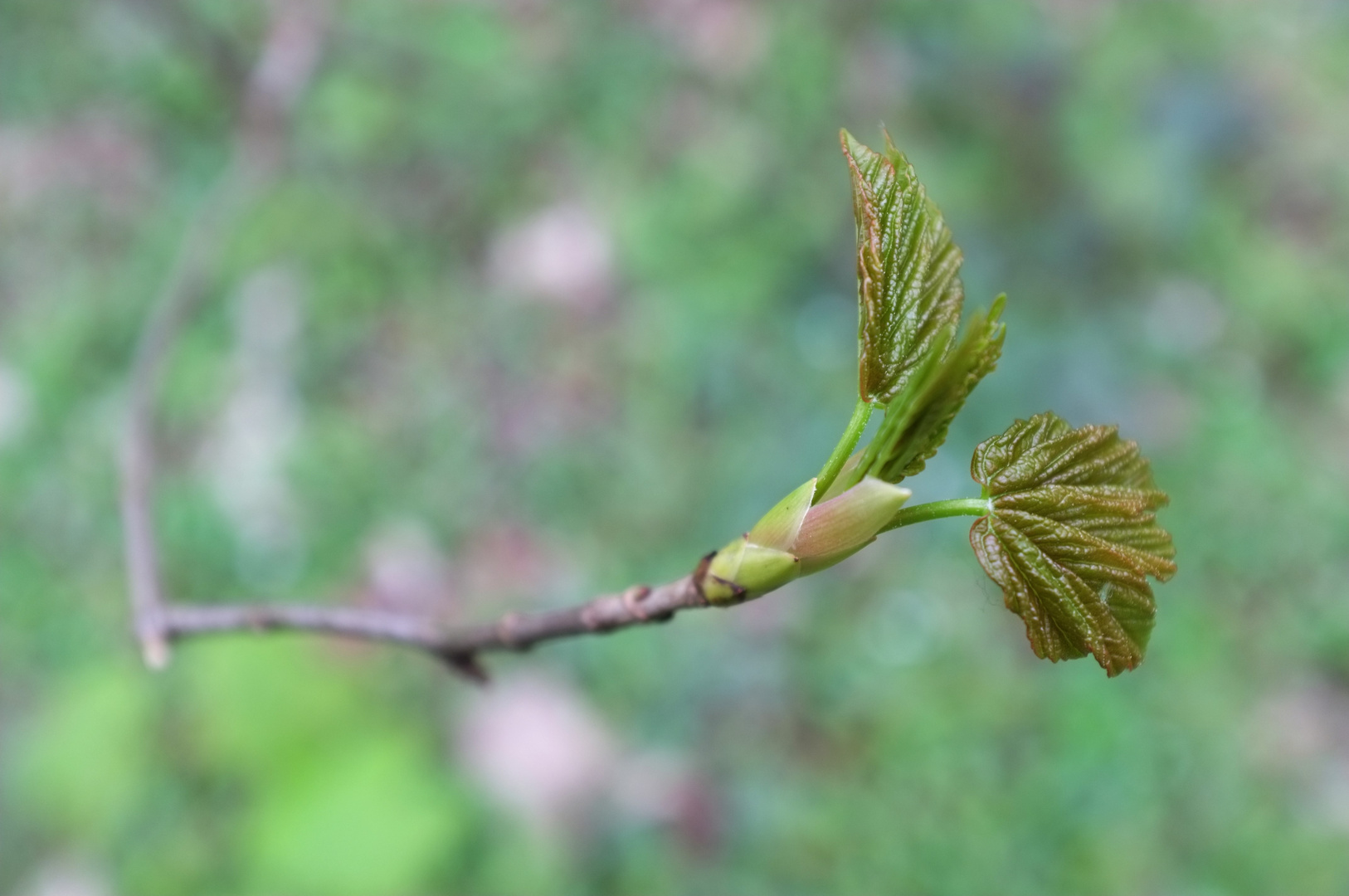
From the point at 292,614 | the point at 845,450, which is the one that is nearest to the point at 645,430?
the point at 292,614

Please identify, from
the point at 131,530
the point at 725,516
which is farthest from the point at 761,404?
the point at 131,530

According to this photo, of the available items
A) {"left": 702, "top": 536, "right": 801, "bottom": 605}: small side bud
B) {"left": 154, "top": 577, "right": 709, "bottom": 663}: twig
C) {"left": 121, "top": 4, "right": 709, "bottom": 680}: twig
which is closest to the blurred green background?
{"left": 121, "top": 4, "right": 709, "bottom": 680}: twig

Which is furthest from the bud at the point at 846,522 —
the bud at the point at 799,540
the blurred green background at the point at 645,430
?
the blurred green background at the point at 645,430

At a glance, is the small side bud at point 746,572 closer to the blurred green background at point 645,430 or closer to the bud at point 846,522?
the bud at point 846,522

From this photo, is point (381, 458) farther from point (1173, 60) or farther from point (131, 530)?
point (1173, 60)

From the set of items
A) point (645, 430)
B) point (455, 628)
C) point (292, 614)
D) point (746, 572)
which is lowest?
point (645, 430)

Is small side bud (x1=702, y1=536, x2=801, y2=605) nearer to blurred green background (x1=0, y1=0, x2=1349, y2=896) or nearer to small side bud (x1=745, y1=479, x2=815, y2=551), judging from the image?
small side bud (x1=745, y1=479, x2=815, y2=551)

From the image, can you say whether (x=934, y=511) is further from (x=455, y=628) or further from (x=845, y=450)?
(x=455, y=628)
